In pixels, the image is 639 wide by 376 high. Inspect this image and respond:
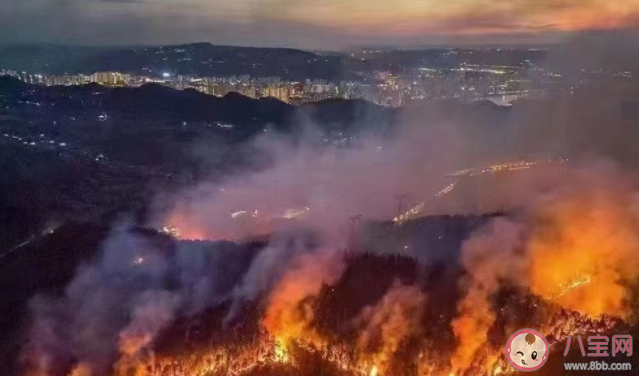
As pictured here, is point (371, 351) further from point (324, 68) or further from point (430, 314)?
point (324, 68)

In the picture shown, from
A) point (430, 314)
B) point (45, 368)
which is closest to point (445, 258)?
point (430, 314)

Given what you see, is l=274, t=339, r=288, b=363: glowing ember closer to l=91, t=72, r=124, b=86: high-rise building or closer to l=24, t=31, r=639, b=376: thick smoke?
l=24, t=31, r=639, b=376: thick smoke

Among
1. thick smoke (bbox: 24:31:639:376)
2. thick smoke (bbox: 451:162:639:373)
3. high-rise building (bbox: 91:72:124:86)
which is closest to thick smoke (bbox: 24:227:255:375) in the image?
thick smoke (bbox: 24:31:639:376)

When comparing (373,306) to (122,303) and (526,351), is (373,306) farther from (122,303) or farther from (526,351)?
(122,303)

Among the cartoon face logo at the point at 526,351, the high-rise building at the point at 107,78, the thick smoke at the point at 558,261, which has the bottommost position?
the cartoon face logo at the point at 526,351

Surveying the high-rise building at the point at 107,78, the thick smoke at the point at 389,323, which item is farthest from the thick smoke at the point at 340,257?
the high-rise building at the point at 107,78

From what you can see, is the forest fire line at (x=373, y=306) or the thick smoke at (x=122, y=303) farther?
the forest fire line at (x=373, y=306)

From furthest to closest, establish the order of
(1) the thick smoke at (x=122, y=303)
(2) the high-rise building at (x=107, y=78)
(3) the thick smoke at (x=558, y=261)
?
(2) the high-rise building at (x=107, y=78)
(3) the thick smoke at (x=558, y=261)
(1) the thick smoke at (x=122, y=303)

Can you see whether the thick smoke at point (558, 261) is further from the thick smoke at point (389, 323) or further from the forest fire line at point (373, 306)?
the thick smoke at point (389, 323)

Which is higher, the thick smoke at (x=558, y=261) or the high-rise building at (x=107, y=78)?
the high-rise building at (x=107, y=78)
